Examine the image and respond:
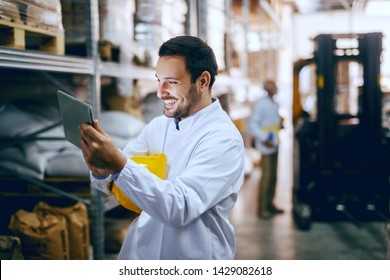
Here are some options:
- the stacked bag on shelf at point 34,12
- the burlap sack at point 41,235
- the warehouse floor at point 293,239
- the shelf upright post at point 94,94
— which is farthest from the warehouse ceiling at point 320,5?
the burlap sack at point 41,235

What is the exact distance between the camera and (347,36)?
545 centimetres

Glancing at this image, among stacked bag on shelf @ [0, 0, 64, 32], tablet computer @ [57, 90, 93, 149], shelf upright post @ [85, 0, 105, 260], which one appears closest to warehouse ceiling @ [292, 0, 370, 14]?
shelf upright post @ [85, 0, 105, 260]

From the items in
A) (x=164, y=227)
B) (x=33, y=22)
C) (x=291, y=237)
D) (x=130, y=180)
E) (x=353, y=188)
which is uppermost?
(x=33, y=22)

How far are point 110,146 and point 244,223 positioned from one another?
4.29 metres

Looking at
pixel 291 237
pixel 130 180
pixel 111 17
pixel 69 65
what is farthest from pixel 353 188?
pixel 130 180

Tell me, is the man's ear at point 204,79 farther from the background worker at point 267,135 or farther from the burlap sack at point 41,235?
the background worker at point 267,135

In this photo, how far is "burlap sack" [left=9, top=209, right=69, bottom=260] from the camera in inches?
124

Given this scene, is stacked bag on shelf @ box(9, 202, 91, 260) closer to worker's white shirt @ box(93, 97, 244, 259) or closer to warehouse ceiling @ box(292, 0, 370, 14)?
worker's white shirt @ box(93, 97, 244, 259)

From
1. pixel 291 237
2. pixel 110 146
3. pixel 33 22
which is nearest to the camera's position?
pixel 110 146

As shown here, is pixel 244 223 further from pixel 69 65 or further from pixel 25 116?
pixel 69 65

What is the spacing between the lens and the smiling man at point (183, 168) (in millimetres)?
1575

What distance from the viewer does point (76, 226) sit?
3340 mm

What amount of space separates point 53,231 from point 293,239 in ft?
8.52

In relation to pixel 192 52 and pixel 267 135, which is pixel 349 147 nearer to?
pixel 267 135
